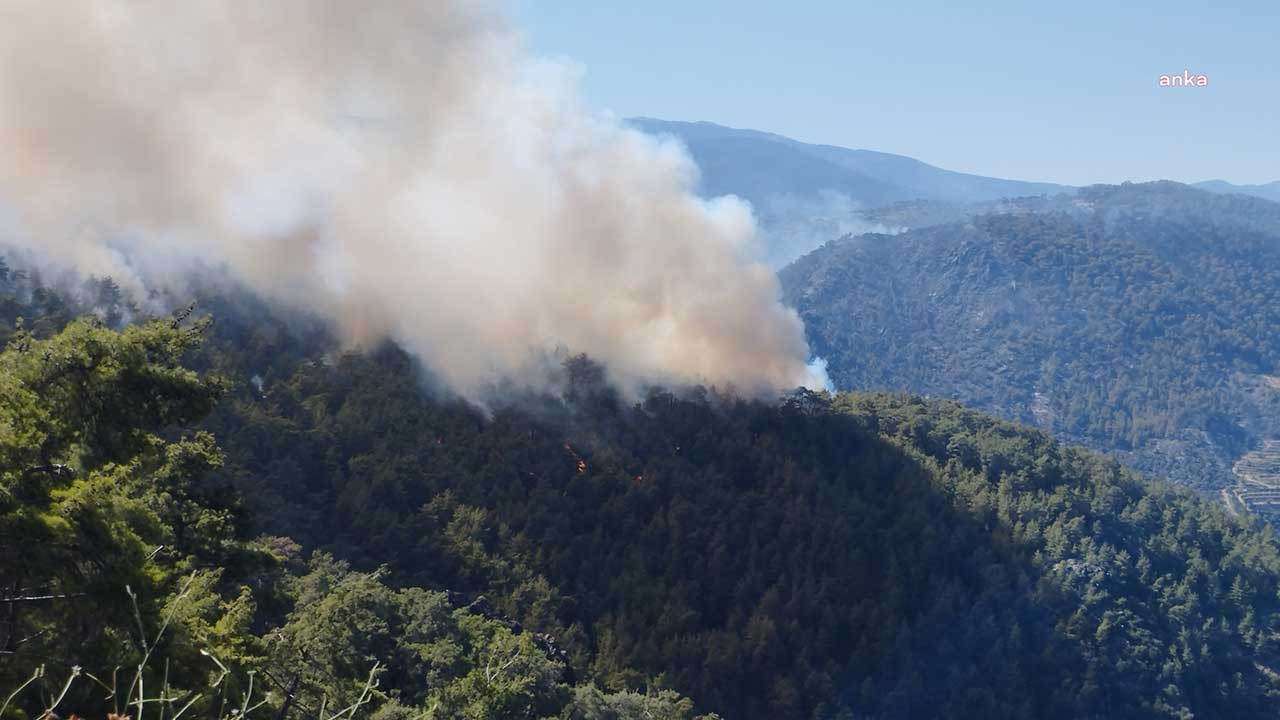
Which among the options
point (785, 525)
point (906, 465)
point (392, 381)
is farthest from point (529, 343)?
point (906, 465)

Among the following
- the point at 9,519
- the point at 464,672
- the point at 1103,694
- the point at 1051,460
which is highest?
the point at 9,519

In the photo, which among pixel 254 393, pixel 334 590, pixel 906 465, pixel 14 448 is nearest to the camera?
pixel 14 448

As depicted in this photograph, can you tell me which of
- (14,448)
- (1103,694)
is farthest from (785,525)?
(14,448)

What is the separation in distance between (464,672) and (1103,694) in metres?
45.1

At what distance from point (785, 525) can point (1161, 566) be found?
1206 inches

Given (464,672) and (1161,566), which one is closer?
(464,672)

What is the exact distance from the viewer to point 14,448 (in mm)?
15906

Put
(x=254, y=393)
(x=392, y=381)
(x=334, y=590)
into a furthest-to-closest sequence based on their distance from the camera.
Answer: (x=392, y=381) → (x=254, y=393) → (x=334, y=590)

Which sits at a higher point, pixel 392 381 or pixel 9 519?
pixel 9 519

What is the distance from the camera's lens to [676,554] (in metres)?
62.2

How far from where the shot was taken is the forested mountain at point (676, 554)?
1319 inches

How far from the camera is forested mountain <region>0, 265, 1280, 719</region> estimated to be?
1319 inches

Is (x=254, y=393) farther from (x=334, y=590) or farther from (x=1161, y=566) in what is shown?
(x=1161, y=566)

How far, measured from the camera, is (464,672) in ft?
107
